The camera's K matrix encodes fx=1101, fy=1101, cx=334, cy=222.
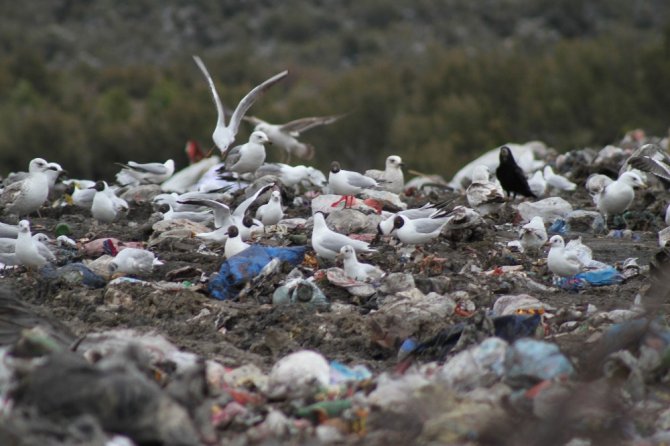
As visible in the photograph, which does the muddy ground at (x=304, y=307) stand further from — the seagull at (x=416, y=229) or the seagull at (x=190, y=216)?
the seagull at (x=190, y=216)

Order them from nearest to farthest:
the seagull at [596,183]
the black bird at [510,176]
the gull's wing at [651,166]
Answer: the gull's wing at [651,166], the black bird at [510,176], the seagull at [596,183]

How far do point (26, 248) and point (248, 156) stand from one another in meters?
3.48

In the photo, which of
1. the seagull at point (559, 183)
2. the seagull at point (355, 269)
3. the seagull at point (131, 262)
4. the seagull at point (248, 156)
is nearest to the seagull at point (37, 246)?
the seagull at point (131, 262)

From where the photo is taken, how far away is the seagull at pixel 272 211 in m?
8.60

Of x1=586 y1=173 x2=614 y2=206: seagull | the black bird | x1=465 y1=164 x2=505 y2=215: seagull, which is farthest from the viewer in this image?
x1=586 y1=173 x2=614 y2=206: seagull

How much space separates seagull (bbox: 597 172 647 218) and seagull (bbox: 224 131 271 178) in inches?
130

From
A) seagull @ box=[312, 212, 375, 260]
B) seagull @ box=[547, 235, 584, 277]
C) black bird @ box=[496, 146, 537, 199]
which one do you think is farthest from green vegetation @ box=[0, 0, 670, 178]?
seagull @ box=[547, 235, 584, 277]

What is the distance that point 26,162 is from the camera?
28828 millimetres

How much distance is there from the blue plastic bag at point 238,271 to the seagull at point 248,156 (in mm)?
3105

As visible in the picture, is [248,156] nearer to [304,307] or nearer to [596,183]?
[596,183]

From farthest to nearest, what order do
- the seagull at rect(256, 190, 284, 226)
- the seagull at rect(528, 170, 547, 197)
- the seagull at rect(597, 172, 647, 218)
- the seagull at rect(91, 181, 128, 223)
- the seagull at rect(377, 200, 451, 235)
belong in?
1. the seagull at rect(528, 170, 547, 197)
2. the seagull at rect(91, 181, 128, 223)
3. the seagull at rect(597, 172, 647, 218)
4. the seagull at rect(256, 190, 284, 226)
5. the seagull at rect(377, 200, 451, 235)

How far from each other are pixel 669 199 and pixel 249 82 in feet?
95.4

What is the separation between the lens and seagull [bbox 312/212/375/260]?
24.8 ft

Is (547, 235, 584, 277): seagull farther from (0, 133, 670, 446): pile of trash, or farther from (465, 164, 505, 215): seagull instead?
(465, 164, 505, 215): seagull
